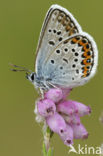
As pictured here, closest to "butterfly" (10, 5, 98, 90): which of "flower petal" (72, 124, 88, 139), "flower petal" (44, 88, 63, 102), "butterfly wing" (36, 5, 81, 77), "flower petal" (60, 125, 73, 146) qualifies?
"butterfly wing" (36, 5, 81, 77)

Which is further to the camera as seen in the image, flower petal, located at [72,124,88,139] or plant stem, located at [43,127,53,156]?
flower petal, located at [72,124,88,139]

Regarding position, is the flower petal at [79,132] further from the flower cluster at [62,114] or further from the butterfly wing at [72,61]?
the butterfly wing at [72,61]

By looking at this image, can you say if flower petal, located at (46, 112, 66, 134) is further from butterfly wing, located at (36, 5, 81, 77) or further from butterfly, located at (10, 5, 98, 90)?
butterfly wing, located at (36, 5, 81, 77)

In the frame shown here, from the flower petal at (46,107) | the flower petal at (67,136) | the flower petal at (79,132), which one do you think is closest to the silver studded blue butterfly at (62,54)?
the flower petal at (46,107)

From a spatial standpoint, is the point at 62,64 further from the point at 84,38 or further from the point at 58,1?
the point at 58,1

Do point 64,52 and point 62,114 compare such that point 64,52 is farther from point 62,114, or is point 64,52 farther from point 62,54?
point 62,114

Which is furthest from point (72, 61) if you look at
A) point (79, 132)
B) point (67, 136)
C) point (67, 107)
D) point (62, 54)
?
point (67, 136)

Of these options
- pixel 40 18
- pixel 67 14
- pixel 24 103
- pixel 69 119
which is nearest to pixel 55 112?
pixel 69 119
